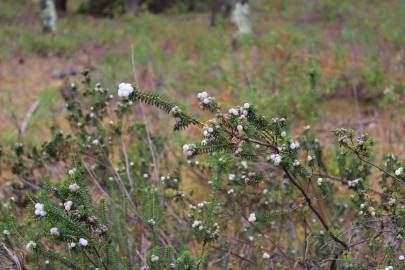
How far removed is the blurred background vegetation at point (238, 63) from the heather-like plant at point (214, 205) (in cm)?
65

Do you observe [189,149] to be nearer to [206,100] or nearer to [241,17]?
[206,100]

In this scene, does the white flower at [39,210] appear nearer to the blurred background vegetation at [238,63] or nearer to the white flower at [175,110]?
the white flower at [175,110]

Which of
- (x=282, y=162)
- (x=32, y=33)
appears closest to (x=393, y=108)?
(x=282, y=162)

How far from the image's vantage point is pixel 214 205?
8.55 feet

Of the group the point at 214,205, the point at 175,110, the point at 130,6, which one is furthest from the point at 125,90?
the point at 130,6

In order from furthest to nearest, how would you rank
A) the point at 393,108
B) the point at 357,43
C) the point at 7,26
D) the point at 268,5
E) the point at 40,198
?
the point at 268,5
the point at 7,26
the point at 357,43
the point at 393,108
the point at 40,198

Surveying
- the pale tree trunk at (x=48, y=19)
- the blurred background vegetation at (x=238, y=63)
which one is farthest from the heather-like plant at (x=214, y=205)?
the pale tree trunk at (x=48, y=19)

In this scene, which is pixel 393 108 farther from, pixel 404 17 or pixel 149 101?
pixel 404 17

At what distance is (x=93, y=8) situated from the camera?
1509cm

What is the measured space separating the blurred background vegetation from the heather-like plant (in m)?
0.65

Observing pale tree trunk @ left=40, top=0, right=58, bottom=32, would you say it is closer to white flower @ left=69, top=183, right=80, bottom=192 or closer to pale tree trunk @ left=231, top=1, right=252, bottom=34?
pale tree trunk @ left=231, top=1, right=252, bottom=34

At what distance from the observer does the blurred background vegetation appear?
5707mm

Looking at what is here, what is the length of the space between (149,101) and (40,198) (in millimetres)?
741

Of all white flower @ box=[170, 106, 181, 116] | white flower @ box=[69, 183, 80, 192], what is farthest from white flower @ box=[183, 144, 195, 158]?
white flower @ box=[69, 183, 80, 192]
